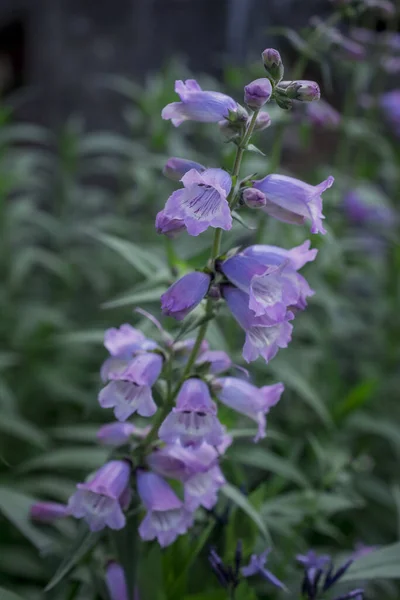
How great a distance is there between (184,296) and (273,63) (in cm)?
46

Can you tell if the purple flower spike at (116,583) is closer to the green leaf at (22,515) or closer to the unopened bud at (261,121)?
the green leaf at (22,515)

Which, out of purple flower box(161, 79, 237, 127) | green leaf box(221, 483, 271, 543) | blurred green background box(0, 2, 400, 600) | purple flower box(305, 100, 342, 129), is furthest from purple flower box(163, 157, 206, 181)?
purple flower box(305, 100, 342, 129)

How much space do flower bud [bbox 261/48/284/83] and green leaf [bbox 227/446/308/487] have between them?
→ 3.66 ft

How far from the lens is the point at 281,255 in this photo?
1394 mm

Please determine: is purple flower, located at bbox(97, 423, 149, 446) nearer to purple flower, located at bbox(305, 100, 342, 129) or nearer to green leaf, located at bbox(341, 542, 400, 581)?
green leaf, located at bbox(341, 542, 400, 581)

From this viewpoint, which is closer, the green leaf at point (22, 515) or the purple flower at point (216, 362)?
the purple flower at point (216, 362)

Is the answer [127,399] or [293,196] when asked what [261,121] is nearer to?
[293,196]

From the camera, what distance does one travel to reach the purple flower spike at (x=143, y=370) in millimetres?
1366

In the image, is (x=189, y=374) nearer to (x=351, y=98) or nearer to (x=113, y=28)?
(x=351, y=98)

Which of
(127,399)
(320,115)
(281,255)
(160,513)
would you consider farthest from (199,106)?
(320,115)

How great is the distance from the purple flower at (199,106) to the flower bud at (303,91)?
0.11 m

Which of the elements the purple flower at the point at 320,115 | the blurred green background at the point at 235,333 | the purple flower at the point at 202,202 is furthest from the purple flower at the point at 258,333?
the purple flower at the point at 320,115

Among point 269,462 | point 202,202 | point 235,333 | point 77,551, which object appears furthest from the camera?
point 235,333

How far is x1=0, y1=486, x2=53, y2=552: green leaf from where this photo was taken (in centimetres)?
176
